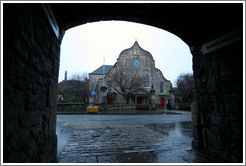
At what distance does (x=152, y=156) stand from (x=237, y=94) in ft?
6.31

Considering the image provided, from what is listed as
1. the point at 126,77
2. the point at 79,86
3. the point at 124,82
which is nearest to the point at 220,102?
the point at 124,82

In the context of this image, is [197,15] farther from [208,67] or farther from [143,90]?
[143,90]

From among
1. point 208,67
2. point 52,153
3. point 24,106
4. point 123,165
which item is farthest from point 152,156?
point 24,106

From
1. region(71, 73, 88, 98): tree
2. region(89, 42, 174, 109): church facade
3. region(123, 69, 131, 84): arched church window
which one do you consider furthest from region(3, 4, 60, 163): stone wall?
Answer: region(71, 73, 88, 98): tree

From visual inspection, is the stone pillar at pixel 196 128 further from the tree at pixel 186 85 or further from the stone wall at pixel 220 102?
the tree at pixel 186 85

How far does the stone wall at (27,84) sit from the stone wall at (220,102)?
3.04 meters

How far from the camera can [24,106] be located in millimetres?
1503

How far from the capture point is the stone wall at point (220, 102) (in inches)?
88.1

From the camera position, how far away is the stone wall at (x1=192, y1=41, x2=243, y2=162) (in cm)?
224

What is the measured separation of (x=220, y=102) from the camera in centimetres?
259

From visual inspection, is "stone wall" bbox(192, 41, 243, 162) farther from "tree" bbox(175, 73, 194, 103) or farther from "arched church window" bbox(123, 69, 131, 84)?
"tree" bbox(175, 73, 194, 103)

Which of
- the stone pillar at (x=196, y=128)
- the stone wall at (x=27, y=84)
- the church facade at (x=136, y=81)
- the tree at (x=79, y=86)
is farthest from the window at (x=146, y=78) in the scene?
the stone wall at (x=27, y=84)

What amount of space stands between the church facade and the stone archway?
20.8 metres

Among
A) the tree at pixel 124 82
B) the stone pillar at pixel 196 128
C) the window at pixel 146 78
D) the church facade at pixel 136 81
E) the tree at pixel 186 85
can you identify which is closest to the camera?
the stone pillar at pixel 196 128
